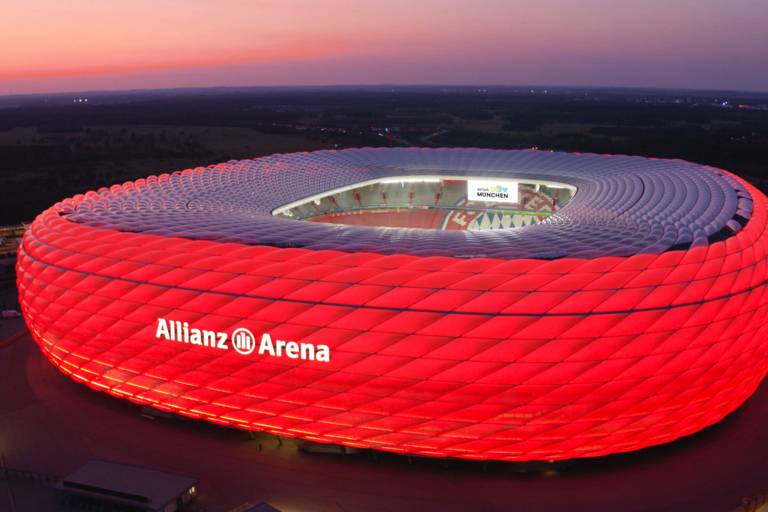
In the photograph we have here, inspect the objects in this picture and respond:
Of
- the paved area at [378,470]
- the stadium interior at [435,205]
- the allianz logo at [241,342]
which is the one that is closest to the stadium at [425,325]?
the allianz logo at [241,342]

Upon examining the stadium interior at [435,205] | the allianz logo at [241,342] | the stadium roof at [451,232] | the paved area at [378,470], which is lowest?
the paved area at [378,470]

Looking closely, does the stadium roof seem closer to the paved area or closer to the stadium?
the stadium

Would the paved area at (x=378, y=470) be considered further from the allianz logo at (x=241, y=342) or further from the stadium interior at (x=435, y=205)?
the stadium interior at (x=435, y=205)

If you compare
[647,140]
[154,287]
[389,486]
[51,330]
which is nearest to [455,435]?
[389,486]

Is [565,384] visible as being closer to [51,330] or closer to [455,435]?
[455,435]

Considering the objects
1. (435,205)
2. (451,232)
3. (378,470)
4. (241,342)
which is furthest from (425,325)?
(435,205)

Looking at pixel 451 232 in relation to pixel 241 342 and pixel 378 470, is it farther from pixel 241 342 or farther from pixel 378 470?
pixel 378 470

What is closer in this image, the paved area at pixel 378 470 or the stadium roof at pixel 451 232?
the paved area at pixel 378 470
